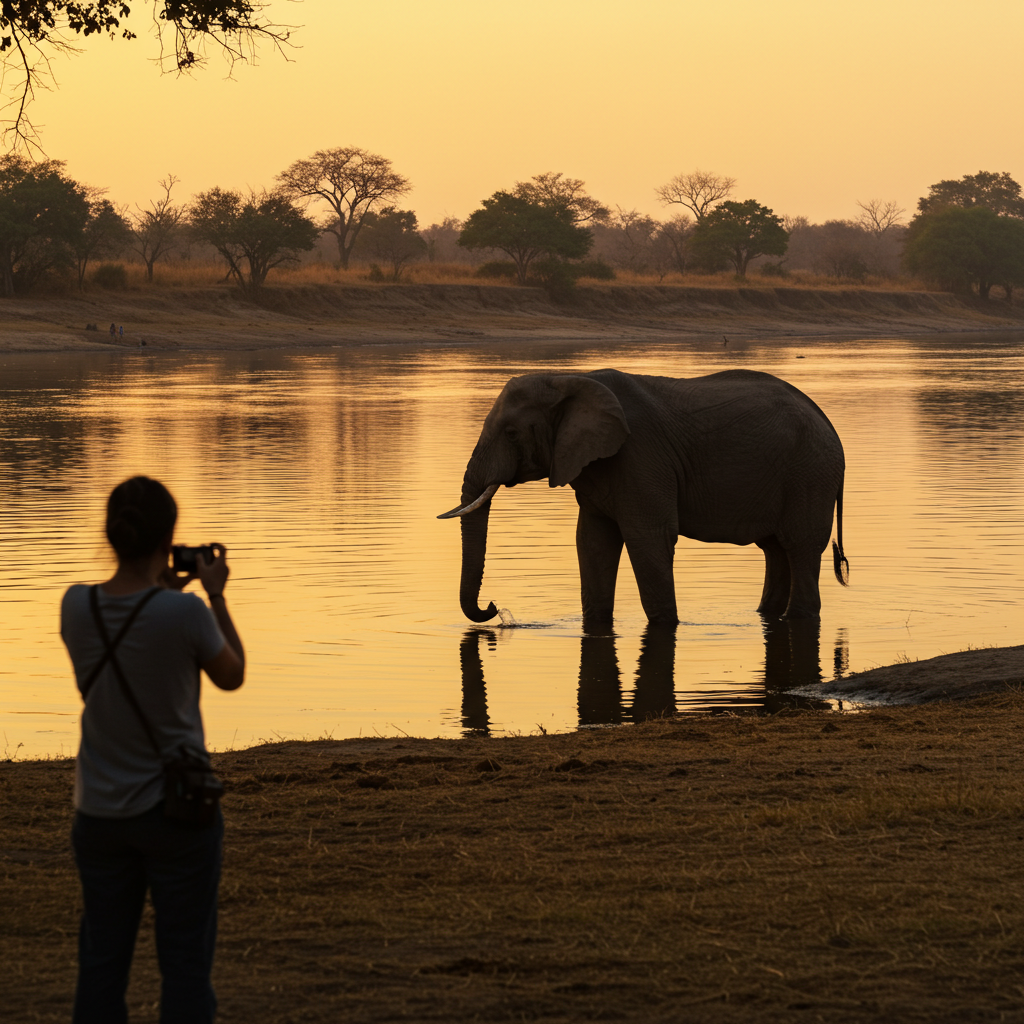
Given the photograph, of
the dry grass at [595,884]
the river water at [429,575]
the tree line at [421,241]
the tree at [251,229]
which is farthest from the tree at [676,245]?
the dry grass at [595,884]

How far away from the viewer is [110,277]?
234 feet

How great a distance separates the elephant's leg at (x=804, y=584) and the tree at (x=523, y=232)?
84198mm

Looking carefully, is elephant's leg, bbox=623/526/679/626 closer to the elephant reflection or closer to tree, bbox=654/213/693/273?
the elephant reflection

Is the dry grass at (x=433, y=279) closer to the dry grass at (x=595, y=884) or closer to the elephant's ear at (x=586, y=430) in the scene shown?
the elephant's ear at (x=586, y=430)

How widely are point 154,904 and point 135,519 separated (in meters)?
0.88

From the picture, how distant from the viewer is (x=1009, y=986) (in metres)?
4.23

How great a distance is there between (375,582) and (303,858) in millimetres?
7428

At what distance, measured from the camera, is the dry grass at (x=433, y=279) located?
76.7m

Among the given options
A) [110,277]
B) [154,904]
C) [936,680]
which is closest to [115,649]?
[154,904]

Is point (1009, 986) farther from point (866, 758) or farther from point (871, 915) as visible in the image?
point (866, 758)

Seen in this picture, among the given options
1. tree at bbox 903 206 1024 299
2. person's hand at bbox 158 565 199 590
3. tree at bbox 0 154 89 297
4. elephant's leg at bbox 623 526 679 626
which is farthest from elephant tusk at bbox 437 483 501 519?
tree at bbox 903 206 1024 299

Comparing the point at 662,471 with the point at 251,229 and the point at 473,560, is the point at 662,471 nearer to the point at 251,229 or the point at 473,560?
the point at 473,560

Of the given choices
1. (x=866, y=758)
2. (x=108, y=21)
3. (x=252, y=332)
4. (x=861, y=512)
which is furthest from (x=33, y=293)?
(x=866, y=758)

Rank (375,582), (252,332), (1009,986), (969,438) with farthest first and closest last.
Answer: (252,332) → (969,438) → (375,582) → (1009,986)
